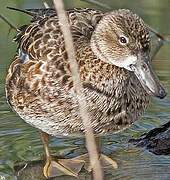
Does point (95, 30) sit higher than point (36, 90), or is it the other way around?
point (95, 30)

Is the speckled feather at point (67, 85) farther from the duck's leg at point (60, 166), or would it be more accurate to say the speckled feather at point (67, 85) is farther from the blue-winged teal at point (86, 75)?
the duck's leg at point (60, 166)

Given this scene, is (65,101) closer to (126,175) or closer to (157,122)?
(126,175)

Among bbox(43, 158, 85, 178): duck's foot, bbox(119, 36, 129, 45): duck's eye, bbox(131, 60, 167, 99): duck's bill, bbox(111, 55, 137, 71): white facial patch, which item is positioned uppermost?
bbox(119, 36, 129, 45): duck's eye

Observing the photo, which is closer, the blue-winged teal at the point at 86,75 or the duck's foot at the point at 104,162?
the blue-winged teal at the point at 86,75

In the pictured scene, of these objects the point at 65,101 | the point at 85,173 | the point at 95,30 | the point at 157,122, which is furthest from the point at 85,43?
the point at 157,122

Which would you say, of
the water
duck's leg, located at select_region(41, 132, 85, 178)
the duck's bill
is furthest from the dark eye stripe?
duck's leg, located at select_region(41, 132, 85, 178)

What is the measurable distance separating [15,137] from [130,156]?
33.8 inches

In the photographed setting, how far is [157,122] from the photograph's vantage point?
526 cm

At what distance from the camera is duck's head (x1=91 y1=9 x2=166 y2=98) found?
3.91 meters

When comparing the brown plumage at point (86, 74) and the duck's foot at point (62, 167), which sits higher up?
the brown plumage at point (86, 74)

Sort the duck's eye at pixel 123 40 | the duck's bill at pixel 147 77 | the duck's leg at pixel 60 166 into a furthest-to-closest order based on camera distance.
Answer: the duck's leg at pixel 60 166 < the duck's eye at pixel 123 40 < the duck's bill at pixel 147 77

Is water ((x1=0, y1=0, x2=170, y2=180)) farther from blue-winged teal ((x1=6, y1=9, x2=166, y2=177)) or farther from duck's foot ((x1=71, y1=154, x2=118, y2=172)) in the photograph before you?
blue-winged teal ((x1=6, y1=9, x2=166, y2=177))

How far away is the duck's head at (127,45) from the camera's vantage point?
3906 millimetres

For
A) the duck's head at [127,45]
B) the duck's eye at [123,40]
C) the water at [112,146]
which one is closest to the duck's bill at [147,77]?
the duck's head at [127,45]
